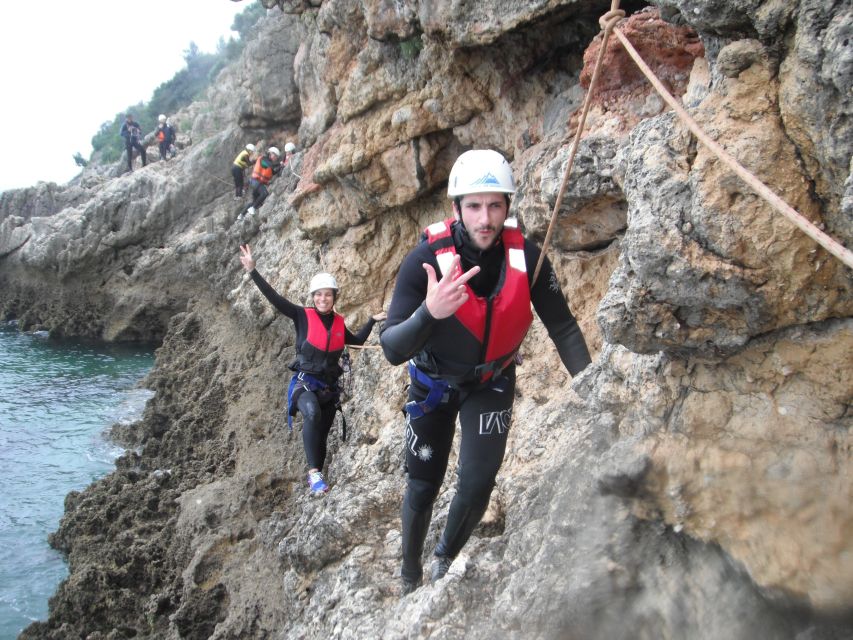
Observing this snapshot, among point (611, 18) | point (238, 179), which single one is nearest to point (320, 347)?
point (611, 18)

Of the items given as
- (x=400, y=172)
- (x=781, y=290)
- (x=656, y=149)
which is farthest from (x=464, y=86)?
(x=781, y=290)

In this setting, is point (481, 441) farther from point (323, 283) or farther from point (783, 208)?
point (323, 283)

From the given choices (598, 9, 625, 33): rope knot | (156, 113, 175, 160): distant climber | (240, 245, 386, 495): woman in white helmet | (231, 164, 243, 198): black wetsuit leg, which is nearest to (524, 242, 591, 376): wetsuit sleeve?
(598, 9, 625, 33): rope knot

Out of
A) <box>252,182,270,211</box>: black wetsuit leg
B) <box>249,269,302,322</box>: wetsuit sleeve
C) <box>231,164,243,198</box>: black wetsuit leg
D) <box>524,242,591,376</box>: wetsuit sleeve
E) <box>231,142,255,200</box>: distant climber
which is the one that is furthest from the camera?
<box>231,164,243,198</box>: black wetsuit leg

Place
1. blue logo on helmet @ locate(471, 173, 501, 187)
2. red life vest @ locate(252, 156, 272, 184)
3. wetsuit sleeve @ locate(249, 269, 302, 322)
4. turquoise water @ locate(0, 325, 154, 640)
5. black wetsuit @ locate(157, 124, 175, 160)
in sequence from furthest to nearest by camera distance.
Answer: black wetsuit @ locate(157, 124, 175, 160) → red life vest @ locate(252, 156, 272, 184) → turquoise water @ locate(0, 325, 154, 640) → wetsuit sleeve @ locate(249, 269, 302, 322) → blue logo on helmet @ locate(471, 173, 501, 187)

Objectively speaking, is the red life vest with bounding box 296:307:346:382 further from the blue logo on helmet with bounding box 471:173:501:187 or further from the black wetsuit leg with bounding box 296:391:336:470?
the blue logo on helmet with bounding box 471:173:501:187

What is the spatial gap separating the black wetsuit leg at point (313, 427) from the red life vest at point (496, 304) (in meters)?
4.22

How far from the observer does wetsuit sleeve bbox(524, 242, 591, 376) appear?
367 centimetres

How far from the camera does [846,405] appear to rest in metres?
2.53

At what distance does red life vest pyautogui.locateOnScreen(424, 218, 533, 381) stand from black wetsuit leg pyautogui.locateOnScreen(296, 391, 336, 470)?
4220 mm

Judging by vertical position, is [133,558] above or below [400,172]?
below

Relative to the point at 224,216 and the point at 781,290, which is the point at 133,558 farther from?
the point at 224,216

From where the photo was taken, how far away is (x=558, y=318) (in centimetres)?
373

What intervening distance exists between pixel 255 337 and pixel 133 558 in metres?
5.86
